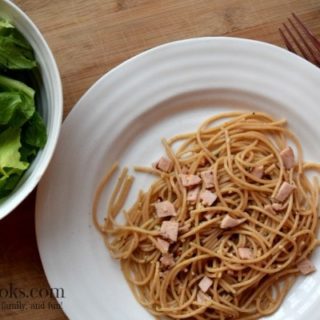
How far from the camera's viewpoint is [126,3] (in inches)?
62.2

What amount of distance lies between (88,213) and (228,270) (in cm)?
41

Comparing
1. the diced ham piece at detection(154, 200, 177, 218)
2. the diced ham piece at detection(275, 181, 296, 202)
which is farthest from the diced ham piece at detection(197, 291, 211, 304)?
the diced ham piece at detection(275, 181, 296, 202)

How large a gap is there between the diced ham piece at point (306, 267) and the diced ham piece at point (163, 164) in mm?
445

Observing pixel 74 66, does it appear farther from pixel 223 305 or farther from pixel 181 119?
pixel 223 305

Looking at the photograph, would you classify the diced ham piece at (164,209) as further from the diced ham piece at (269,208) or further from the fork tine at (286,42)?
the fork tine at (286,42)

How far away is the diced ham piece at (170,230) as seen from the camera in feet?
4.87

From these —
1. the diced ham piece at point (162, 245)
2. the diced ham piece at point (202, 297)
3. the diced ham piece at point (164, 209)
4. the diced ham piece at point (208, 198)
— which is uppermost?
the diced ham piece at point (208, 198)

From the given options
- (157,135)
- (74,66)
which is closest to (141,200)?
(157,135)

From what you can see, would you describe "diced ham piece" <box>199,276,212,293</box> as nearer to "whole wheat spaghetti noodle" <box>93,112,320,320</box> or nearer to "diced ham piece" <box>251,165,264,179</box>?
"whole wheat spaghetti noodle" <box>93,112,320,320</box>

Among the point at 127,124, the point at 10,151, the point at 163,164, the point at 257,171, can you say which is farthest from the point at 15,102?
the point at 257,171

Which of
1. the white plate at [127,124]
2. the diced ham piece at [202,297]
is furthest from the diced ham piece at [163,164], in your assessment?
the diced ham piece at [202,297]

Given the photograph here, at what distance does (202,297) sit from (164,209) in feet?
0.87

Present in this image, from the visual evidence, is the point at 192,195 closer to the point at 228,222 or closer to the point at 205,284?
the point at 228,222

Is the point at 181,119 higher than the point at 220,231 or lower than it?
higher
